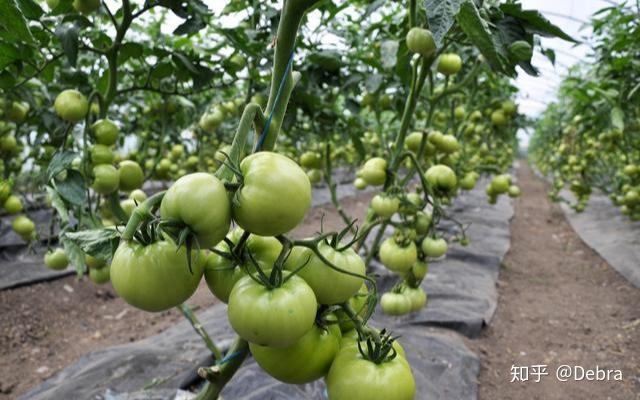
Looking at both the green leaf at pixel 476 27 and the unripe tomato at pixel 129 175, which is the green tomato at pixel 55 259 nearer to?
the unripe tomato at pixel 129 175

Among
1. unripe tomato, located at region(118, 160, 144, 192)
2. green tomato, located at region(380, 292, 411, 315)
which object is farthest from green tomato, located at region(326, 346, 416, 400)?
green tomato, located at region(380, 292, 411, 315)

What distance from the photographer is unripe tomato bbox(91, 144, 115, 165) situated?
4.31 ft

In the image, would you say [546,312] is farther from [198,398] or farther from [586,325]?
[198,398]

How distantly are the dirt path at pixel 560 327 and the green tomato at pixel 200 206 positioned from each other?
206cm

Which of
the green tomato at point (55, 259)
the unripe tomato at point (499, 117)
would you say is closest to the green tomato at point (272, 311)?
the green tomato at point (55, 259)

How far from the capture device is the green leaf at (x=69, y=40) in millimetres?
1175

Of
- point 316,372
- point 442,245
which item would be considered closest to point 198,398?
point 316,372

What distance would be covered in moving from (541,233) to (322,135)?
5489 millimetres

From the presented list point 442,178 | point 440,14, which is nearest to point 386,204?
point 442,178

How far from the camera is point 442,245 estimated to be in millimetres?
1772

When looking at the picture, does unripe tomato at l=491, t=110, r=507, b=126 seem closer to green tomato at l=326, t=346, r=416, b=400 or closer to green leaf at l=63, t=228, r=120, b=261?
green tomato at l=326, t=346, r=416, b=400

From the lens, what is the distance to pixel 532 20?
94 centimetres

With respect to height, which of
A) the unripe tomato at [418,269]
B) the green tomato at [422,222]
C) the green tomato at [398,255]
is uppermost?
the green tomato at [422,222]

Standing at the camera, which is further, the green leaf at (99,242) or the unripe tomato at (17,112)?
the unripe tomato at (17,112)
